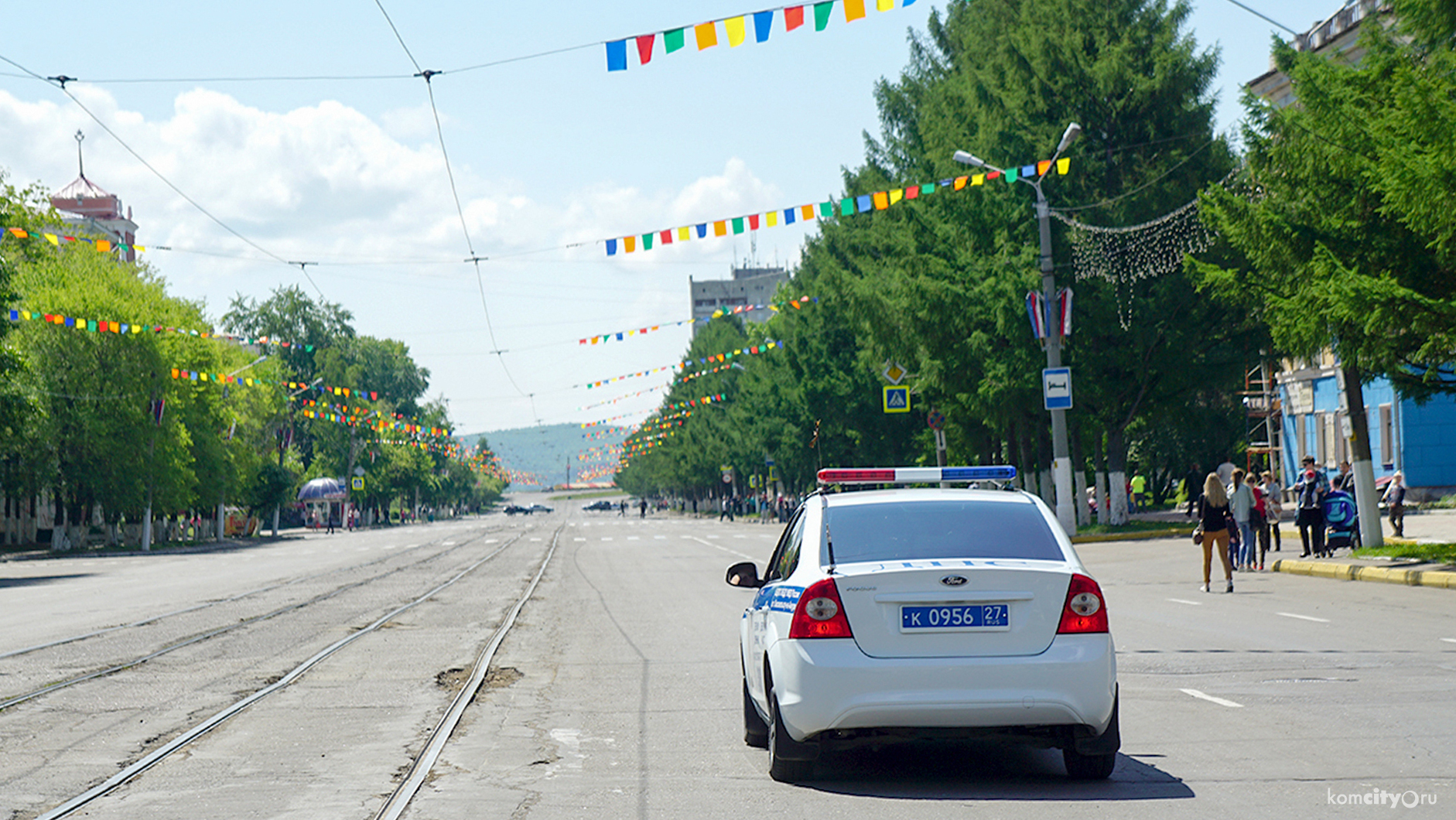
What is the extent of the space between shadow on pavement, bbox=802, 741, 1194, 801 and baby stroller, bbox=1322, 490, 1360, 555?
19.2 meters

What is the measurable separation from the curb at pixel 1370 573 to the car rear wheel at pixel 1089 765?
570 inches

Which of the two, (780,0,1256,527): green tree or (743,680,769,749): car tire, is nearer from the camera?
(743,680,769,749): car tire

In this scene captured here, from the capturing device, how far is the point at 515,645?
1540cm

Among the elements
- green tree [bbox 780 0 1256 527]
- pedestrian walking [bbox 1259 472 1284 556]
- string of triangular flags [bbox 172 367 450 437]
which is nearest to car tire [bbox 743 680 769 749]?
pedestrian walking [bbox 1259 472 1284 556]

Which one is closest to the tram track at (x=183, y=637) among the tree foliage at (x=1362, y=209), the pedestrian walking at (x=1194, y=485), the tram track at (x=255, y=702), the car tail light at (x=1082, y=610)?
the tram track at (x=255, y=702)

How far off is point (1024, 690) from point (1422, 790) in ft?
6.02

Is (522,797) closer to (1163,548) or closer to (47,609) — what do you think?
(47,609)

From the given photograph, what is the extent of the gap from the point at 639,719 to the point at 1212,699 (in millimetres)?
3866

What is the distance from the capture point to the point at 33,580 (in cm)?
3584

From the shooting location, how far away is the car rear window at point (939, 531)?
7.52 metres

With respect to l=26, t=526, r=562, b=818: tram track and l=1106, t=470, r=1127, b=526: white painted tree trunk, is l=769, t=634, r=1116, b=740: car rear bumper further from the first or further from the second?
l=1106, t=470, r=1127, b=526: white painted tree trunk

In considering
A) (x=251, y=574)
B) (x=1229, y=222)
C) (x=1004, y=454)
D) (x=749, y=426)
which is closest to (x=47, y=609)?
(x=251, y=574)

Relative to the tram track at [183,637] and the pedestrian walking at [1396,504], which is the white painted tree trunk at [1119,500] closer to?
the pedestrian walking at [1396,504]

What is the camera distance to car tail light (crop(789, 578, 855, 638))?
283 inches
